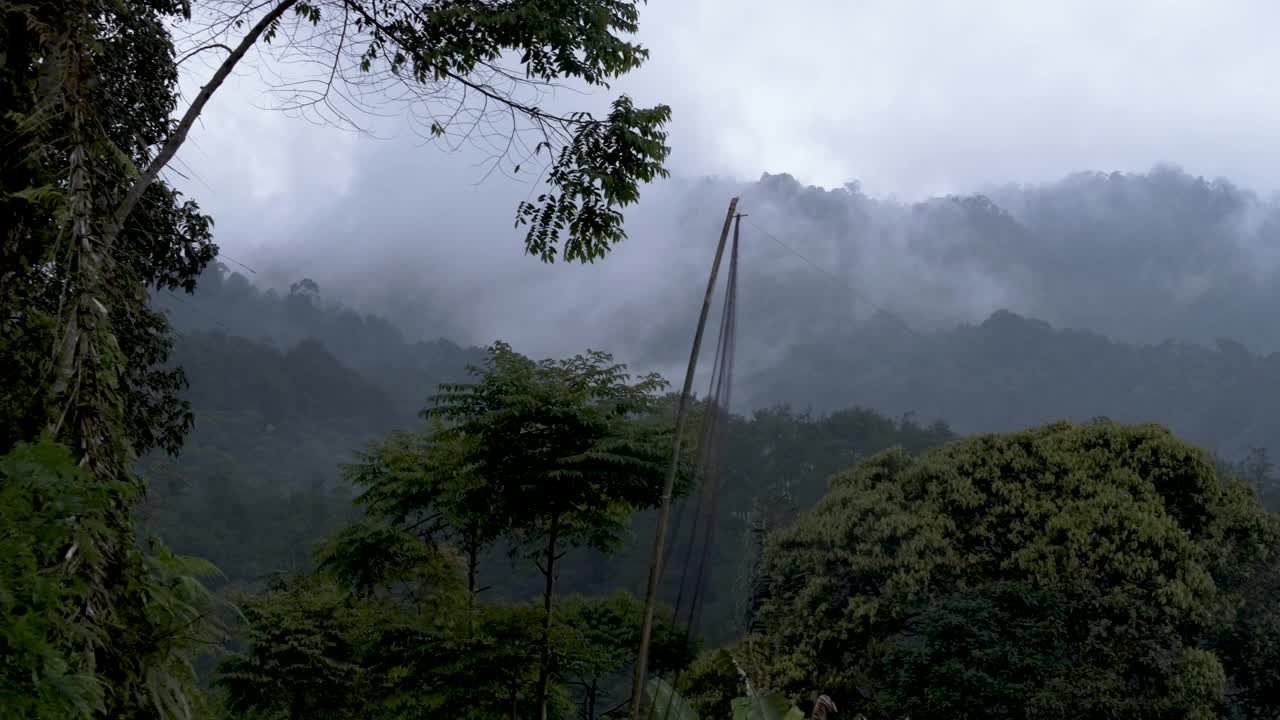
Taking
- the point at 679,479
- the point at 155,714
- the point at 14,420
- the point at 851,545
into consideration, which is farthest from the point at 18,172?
the point at 851,545

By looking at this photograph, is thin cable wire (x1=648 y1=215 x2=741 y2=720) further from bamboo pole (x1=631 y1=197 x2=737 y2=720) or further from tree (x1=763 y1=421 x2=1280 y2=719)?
tree (x1=763 y1=421 x2=1280 y2=719)

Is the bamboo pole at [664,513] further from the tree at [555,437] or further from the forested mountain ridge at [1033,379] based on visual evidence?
the forested mountain ridge at [1033,379]

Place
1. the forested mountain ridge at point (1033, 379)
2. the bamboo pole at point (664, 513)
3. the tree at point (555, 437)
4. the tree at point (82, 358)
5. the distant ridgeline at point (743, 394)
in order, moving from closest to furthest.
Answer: the tree at point (82, 358) → the bamboo pole at point (664, 513) → the tree at point (555, 437) → the distant ridgeline at point (743, 394) → the forested mountain ridge at point (1033, 379)

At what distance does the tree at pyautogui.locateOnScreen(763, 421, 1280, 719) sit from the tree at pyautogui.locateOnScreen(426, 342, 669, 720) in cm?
584

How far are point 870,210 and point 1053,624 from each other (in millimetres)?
106115

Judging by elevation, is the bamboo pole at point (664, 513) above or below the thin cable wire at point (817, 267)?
below

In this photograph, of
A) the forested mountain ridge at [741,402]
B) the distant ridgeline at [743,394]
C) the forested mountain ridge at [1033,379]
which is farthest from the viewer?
the forested mountain ridge at [1033,379]

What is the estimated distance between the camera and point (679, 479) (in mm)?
9344

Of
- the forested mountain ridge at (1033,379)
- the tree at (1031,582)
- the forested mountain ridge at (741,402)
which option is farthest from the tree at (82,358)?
the forested mountain ridge at (1033,379)

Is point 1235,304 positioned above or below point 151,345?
above

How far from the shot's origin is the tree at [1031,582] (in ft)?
40.2

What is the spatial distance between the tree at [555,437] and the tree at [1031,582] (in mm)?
5843

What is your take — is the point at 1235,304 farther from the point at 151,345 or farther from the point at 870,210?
the point at 151,345

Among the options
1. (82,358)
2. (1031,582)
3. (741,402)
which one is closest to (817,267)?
(82,358)
